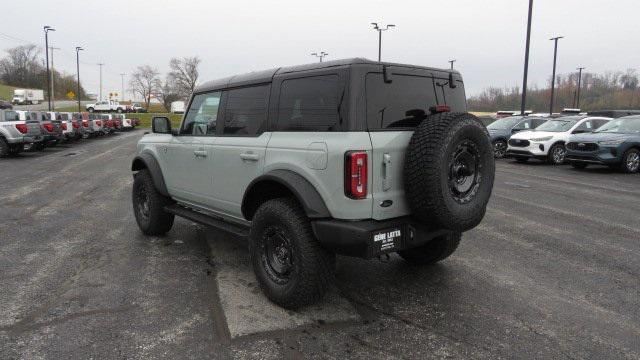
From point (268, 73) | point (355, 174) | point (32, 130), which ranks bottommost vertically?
point (32, 130)

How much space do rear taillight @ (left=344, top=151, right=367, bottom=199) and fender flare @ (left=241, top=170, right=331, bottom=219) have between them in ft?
0.82

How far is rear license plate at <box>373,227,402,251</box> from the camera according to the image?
3314 millimetres

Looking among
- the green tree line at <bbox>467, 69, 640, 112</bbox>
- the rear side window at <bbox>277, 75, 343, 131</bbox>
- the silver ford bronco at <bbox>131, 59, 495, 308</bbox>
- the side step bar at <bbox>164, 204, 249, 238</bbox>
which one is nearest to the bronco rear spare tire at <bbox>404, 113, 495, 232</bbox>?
the silver ford bronco at <bbox>131, 59, 495, 308</bbox>

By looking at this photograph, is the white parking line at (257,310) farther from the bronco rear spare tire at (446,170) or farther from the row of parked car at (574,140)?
the row of parked car at (574,140)

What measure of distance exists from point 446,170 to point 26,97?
96204mm

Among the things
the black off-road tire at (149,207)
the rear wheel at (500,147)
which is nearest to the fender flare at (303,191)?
the black off-road tire at (149,207)

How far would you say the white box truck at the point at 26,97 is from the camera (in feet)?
263

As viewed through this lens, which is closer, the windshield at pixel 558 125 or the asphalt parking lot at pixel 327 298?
the asphalt parking lot at pixel 327 298

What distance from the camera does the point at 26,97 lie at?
82125mm

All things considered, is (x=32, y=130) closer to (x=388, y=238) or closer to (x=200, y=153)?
(x=200, y=153)

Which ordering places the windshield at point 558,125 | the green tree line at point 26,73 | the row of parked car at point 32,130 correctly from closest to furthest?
the windshield at point 558,125, the row of parked car at point 32,130, the green tree line at point 26,73

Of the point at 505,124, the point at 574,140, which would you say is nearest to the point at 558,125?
the point at 505,124

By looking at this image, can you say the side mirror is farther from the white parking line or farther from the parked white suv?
the parked white suv

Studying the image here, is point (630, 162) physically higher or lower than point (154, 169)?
lower
